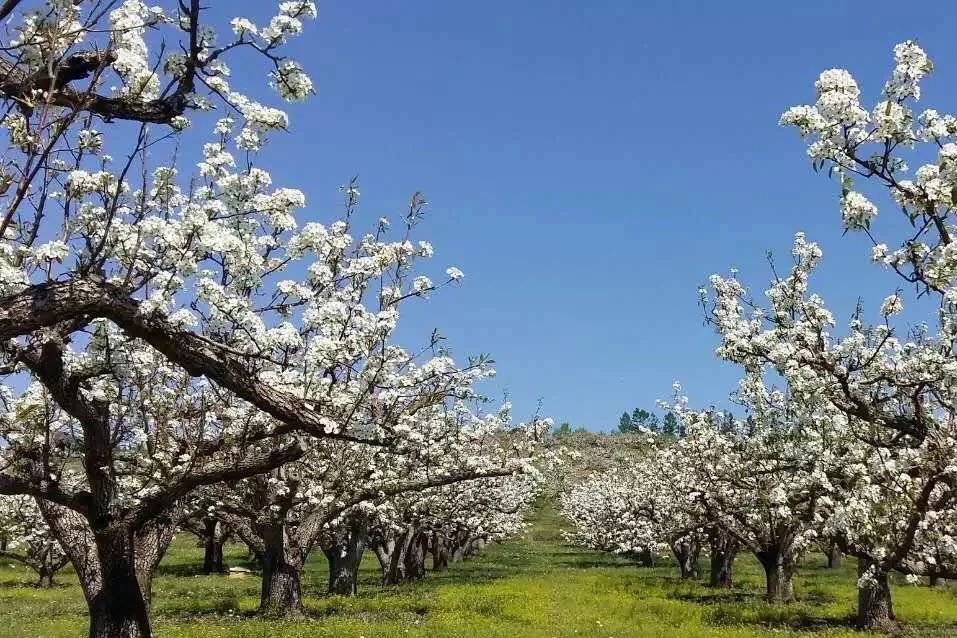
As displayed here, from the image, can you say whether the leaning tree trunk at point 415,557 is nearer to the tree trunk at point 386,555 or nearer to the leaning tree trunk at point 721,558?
the tree trunk at point 386,555

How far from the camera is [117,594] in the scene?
11.0m

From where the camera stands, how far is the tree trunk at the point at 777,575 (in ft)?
92.7

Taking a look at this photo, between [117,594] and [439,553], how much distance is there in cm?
4359

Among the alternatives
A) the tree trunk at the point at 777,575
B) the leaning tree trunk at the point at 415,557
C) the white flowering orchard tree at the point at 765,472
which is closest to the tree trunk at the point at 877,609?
the white flowering orchard tree at the point at 765,472

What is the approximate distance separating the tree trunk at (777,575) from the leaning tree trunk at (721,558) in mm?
5342

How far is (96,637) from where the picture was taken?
Result: 10906 millimetres

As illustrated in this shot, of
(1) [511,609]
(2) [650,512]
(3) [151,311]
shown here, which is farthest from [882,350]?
(2) [650,512]

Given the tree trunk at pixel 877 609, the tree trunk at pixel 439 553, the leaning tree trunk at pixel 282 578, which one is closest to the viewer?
the leaning tree trunk at pixel 282 578

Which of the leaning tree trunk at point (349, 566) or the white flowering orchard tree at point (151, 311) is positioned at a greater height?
the white flowering orchard tree at point (151, 311)

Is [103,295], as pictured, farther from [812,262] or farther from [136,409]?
[812,262]

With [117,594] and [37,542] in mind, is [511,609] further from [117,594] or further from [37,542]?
[37,542]

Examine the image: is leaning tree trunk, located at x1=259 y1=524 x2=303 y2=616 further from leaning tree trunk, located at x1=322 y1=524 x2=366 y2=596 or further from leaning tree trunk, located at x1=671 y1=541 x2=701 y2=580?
leaning tree trunk, located at x1=671 y1=541 x2=701 y2=580

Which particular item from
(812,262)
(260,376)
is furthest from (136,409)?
(812,262)

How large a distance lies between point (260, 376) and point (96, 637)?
18.3 feet
